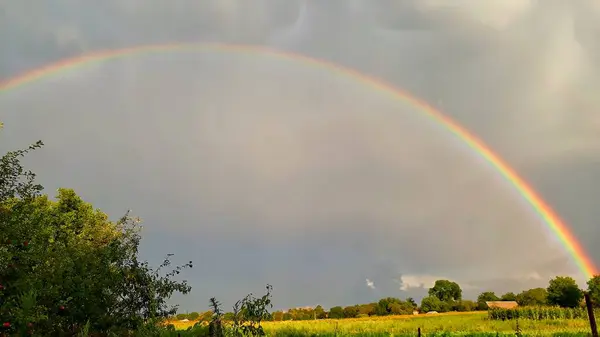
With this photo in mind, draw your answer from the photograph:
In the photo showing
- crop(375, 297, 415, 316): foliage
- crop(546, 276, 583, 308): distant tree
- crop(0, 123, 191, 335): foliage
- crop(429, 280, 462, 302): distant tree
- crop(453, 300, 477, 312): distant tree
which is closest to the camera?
crop(0, 123, 191, 335): foliage

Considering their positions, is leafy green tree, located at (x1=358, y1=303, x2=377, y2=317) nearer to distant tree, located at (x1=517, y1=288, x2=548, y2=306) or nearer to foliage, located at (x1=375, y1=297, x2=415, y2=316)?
foliage, located at (x1=375, y1=297, x2=415, y2=316)

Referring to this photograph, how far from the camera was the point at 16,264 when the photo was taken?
7203 millimetres

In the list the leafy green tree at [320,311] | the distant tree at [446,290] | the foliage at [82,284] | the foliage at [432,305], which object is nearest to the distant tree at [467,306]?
the foliage at [432,305]

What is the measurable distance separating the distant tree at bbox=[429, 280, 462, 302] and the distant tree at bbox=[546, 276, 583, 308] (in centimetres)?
5553

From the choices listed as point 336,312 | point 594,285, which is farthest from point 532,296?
point 336,312

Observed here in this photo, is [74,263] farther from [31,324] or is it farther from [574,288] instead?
[574,288]

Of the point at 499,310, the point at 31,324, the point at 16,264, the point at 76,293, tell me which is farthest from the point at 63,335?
the point at 499,310

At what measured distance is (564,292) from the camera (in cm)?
7794

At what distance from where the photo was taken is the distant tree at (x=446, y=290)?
136 meters

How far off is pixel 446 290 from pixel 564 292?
60.4 m

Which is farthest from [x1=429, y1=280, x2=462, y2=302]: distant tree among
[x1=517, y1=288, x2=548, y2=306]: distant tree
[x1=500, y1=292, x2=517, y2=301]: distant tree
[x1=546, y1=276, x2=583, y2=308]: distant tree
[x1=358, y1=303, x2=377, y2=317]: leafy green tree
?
[x1=546, y1=276, x2=583, y2=308]: distant tree

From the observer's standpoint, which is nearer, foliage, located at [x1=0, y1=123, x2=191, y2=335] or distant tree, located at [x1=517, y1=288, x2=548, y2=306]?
foliage, located at [x1=0, y1=123, x2=191, y2=335]

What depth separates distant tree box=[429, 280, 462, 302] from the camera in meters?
136

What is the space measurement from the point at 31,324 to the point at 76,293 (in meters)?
2.15
